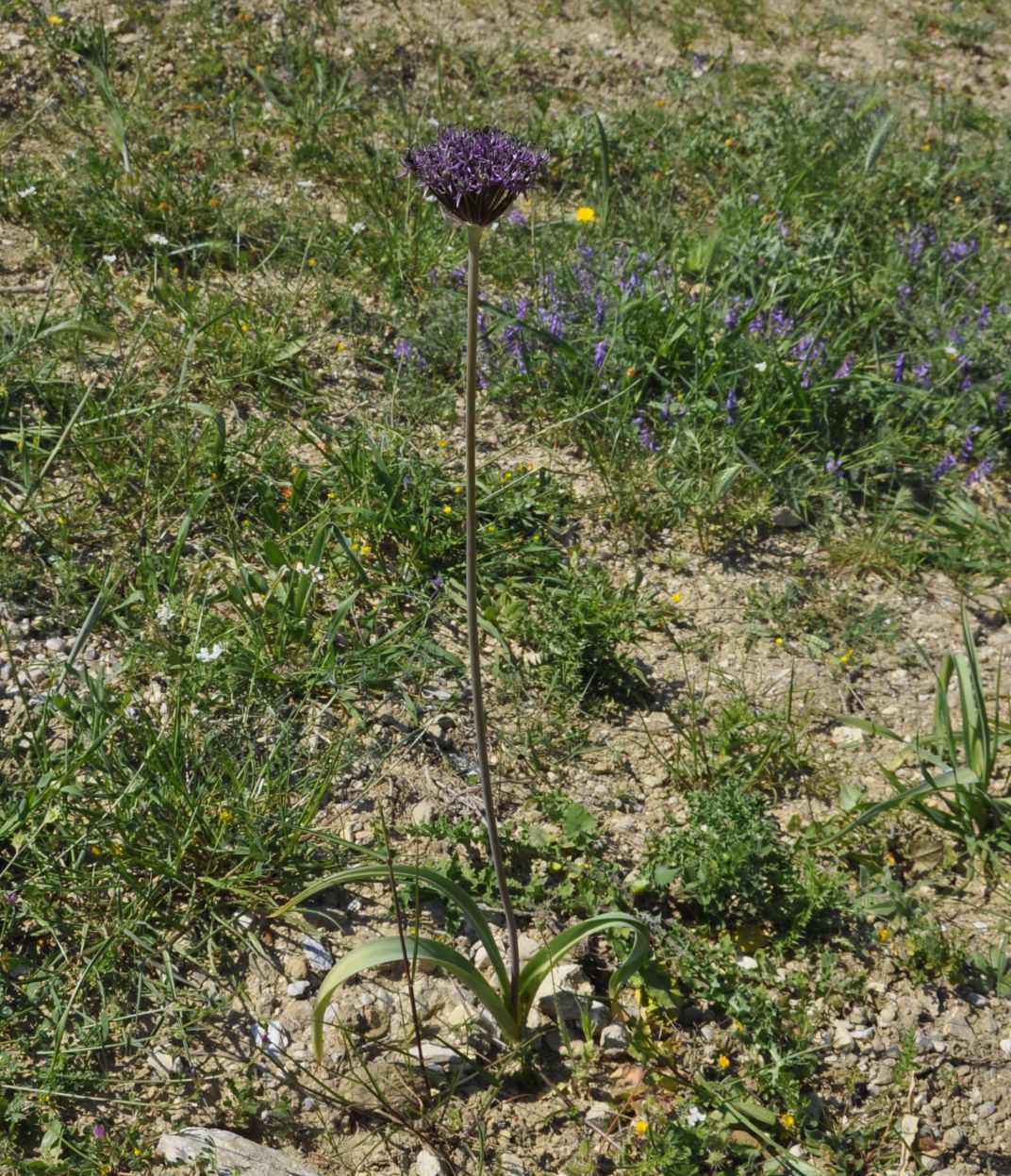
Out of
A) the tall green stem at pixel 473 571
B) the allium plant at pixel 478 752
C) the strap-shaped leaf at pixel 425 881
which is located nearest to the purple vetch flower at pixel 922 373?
the allium plant at pixel 478 752

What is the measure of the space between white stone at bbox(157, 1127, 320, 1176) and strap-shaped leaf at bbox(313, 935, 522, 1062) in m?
0.21

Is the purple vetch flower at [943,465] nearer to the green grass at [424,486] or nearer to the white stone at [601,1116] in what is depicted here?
the green grass at [424,486]

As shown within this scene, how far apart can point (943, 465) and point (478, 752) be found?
2.62 m

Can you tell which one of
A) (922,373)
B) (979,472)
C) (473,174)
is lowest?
(979,472)

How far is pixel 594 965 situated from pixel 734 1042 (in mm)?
374

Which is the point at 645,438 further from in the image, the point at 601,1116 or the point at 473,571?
the point at 601,1116

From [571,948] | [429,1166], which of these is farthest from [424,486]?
[429,1166]

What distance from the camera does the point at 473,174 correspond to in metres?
1.80

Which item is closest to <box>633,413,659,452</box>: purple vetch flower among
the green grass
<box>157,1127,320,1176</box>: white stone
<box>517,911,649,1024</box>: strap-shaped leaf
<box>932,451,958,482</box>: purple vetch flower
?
the green grass

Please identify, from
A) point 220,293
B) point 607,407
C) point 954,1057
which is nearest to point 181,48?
point 220,293

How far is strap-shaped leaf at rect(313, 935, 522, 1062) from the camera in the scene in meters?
2.14

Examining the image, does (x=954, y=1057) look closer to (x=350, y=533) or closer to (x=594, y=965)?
(x=594, y=965)

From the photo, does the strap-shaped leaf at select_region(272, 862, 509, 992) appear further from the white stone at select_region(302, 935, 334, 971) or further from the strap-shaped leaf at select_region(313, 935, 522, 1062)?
the white stone at select_region(302, 935, 334, 971)

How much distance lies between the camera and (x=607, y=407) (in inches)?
160
